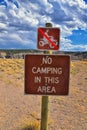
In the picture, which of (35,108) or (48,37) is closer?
(48,37)

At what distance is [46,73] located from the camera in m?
7.54

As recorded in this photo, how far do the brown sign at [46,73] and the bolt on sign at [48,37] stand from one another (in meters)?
0.21

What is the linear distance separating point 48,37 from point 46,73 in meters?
0.77

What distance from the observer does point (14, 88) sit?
812 inches

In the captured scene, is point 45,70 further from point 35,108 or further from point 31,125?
point 35,108

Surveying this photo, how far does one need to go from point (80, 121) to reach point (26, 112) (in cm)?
255

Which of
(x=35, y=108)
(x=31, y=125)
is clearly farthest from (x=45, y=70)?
(x=35, y=108)

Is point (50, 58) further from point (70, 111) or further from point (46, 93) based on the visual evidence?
point (70, 111)

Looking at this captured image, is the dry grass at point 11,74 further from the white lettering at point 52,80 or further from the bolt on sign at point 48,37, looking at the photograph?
the bolt on sign at point 48,37

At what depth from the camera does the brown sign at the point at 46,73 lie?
753 cm

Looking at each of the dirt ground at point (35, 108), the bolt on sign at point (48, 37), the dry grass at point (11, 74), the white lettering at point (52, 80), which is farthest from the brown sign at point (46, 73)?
the dry grass at point (11, 74)

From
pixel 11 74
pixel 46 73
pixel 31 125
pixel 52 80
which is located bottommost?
pixel 31 125

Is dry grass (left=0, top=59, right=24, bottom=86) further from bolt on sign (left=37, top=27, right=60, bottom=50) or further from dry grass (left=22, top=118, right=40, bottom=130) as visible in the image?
bolt on sign (left=37, top=27, right=60, bottom=50)

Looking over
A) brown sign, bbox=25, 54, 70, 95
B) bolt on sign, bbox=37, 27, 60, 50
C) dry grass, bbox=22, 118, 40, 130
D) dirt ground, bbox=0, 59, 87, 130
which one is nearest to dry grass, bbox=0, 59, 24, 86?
dirt ground, bbox=0, 59, 87, 130
